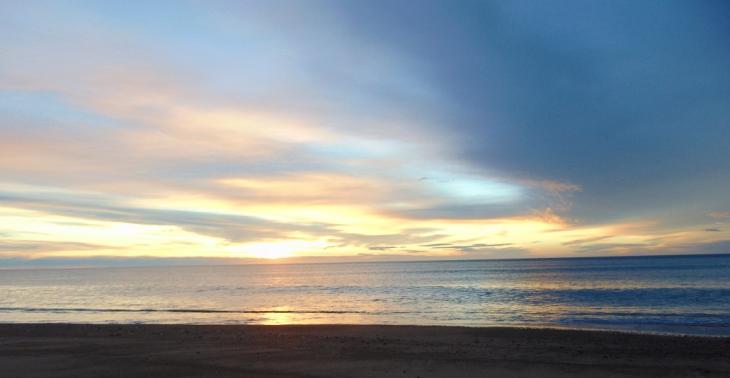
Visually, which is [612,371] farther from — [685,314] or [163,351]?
[685,314]

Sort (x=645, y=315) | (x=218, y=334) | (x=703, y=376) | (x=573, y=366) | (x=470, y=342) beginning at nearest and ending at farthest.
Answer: (x=703, y=376)
(x=573, y=366)
(x=470, y=342)
(x=218, y=334)
(x=645, y=315)

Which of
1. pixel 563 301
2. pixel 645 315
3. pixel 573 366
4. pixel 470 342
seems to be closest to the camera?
pixel 573 366

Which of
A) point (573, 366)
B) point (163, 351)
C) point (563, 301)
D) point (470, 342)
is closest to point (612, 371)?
point (573, 366)

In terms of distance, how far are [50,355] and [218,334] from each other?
23.0 ft

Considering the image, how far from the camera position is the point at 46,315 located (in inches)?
1490

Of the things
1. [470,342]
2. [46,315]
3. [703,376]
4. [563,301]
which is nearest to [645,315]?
Result: [563,301]

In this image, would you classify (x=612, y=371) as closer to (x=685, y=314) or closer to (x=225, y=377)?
(x=225, y=377)

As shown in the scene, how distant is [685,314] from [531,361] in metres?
24.0

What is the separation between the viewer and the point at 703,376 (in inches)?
528

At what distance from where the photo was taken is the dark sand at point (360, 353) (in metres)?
14.5

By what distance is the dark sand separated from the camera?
47.7 ft

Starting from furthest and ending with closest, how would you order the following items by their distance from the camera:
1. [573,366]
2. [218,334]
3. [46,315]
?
[46,315]
[218,334]
[573,366]

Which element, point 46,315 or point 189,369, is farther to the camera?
point 46,315

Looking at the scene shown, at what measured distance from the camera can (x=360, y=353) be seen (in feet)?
57.1
